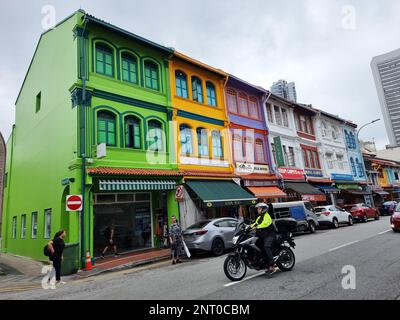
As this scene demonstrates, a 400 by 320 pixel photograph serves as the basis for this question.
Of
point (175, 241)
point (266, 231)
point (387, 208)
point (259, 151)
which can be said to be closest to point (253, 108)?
point (259, 151)

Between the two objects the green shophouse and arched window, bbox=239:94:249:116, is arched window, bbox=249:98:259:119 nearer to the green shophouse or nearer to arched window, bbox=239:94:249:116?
arched window, bbox=239:94:249:116

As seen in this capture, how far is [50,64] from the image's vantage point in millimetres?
17438

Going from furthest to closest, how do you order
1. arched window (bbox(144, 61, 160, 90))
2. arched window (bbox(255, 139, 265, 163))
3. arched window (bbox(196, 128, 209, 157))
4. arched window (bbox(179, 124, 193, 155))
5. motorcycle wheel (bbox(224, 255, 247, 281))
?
1. arched window (bbox(255, 139, 265, 163))
2. arched window (bbox(196, 128, 209, 157))
3. arched window (bbox(179, 124, 193, 155))
4. arched window (bbox(144, 61, 160, 90))
5. motorcycle wheel (bbox(224, 255, 247, 281))

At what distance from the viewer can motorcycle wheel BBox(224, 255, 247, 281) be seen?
666cm

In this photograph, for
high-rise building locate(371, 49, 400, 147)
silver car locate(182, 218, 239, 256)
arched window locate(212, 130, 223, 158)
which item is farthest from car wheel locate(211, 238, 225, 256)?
high-rise building locate(371, 49, 400, 147)

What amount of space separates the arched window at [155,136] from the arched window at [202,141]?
2.80m

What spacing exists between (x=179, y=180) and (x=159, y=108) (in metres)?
4.13

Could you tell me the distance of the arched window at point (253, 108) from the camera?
22606 mm

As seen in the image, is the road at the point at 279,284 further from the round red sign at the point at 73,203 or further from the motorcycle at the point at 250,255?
the round red sign at the point at 73,203

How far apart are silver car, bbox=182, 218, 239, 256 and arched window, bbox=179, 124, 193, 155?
557cm

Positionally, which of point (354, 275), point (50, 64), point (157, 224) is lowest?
point (354, 275)

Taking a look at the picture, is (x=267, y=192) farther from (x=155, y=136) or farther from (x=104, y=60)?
(x=104, y=60)
